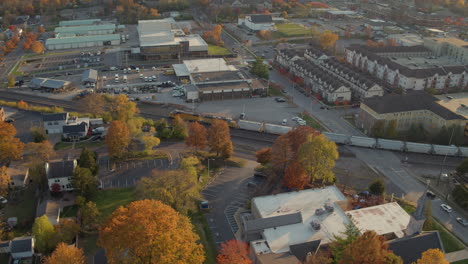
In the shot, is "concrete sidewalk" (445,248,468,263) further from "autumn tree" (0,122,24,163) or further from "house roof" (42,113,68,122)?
"house roof" (42,113,68,122)

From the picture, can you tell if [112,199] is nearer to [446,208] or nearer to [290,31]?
[446,208]

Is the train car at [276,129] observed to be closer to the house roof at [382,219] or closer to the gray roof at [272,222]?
the house roof at [382,219]

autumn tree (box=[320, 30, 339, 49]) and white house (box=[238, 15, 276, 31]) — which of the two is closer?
autumn tree (box=[320, 30, 339, 49])

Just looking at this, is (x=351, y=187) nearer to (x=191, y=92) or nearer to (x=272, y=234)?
(x=272, y=234)

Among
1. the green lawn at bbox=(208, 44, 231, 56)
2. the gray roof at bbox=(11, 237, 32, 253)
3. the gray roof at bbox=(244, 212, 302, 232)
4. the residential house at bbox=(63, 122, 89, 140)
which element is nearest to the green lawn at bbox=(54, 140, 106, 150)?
the residential house at bbox=(63, 122, 89, 140)

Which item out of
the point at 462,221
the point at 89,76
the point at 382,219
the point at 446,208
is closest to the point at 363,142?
the point at 446,208
